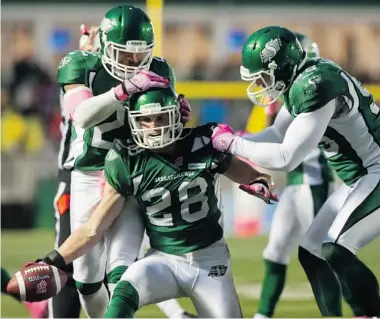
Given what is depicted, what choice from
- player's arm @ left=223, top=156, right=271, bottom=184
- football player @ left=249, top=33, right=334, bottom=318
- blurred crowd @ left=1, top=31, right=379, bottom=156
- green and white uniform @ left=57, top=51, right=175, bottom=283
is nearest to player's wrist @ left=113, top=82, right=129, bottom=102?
green and white uniform @ left=57, top=51, right=175, bottom=283

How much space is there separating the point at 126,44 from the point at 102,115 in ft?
1.20

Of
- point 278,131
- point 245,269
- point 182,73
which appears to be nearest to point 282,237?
point 278,131

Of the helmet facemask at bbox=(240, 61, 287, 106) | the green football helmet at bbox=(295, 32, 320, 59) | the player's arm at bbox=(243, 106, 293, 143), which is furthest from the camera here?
the green football helmet at bbox=(295, 32, 320, 59)

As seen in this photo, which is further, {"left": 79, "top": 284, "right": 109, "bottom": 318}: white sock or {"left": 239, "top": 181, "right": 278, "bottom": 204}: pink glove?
{"left": 79, "top": 284, "right": 109, "bottom": 318}: white sock

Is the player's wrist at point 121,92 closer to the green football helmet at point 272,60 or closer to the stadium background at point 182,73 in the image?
the green football helmet at point 272,60

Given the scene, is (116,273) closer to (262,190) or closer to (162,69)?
(262,190)

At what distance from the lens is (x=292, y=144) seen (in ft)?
16.7

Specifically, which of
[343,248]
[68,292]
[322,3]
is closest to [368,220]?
[343,248]

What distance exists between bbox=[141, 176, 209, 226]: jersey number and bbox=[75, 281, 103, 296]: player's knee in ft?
2.39

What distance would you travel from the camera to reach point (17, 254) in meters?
10.1

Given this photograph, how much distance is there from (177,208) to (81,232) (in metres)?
0.44

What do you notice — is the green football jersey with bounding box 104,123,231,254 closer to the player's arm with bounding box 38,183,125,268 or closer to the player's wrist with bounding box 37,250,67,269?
the player's arm with bounding box 38,183,125,268

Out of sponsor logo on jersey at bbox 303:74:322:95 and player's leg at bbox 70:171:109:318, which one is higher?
sponsor logo on jersey at bbox 303:74:322:95

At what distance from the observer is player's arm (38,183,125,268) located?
507 centimetres
